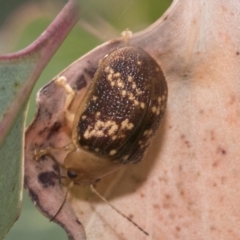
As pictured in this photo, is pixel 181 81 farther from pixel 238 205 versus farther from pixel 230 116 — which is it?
pixel 238 205

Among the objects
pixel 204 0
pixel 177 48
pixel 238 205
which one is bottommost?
pixel 238 205

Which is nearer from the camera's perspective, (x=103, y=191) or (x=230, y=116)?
(x=230, y=116)

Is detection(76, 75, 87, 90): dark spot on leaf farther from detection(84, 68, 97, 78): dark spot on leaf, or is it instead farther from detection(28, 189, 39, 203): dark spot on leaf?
detection(28, 189, 39, 203): dark spot on leaf

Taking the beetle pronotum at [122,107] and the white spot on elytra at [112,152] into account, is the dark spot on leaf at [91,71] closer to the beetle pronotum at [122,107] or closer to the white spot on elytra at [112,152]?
the beetle pronotum at [122,107]

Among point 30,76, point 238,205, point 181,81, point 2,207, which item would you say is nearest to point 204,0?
point 181,81

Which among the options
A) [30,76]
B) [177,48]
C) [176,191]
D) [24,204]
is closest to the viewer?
[30,76]

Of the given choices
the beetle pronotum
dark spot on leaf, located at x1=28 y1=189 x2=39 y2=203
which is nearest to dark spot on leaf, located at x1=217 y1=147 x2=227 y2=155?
the beetle pronotum

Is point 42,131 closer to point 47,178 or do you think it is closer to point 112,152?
point 47,178
